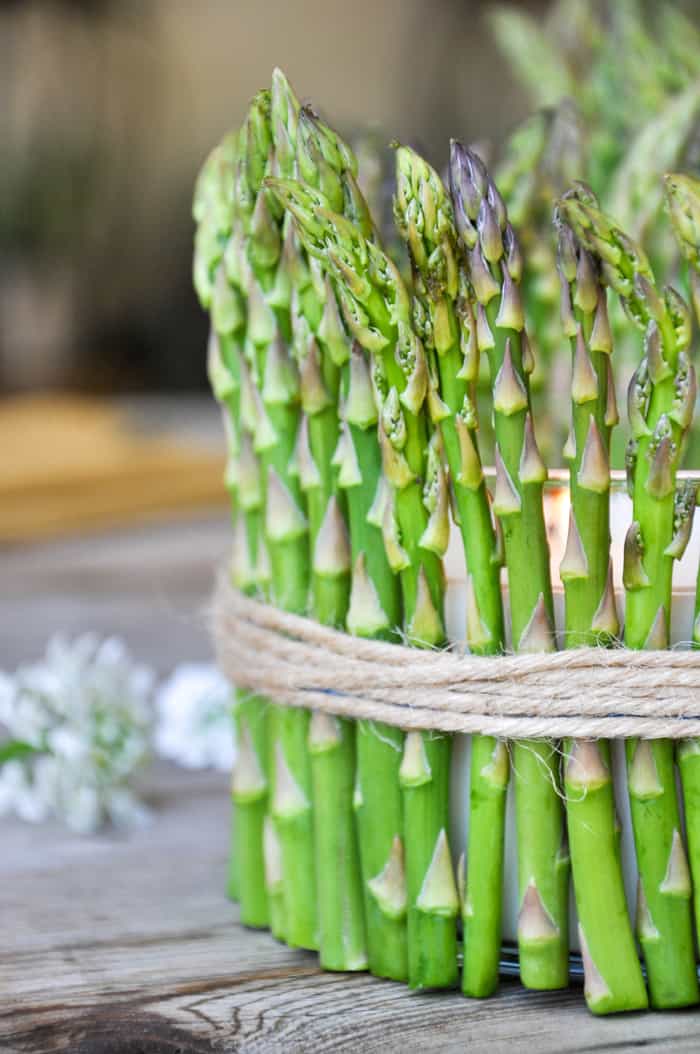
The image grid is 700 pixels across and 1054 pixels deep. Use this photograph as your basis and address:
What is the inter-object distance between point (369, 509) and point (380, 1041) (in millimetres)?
203

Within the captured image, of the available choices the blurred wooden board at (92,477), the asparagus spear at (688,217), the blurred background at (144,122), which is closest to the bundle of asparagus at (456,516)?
the asparagus spear at (688,217)

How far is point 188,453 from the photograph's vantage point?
2.31 meters

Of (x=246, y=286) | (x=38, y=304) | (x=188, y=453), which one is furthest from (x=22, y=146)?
(x=246, y=286)

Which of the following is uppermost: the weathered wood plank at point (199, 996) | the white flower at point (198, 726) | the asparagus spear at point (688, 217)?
the asparagus spear at point (688, 217)

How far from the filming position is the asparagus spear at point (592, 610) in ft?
1.55

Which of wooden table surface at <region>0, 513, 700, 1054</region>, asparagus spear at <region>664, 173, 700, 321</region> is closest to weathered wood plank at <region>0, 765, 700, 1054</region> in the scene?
wooden table surface at <region>0, 513, 700, 1054</region>

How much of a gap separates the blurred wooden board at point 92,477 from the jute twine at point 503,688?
139 centimetres

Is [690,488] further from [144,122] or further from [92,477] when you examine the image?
[144,122]

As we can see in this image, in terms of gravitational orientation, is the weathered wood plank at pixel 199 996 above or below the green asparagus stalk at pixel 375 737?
below

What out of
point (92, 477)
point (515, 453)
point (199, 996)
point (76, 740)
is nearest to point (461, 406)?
point (515, 453)

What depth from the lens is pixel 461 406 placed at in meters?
0.48

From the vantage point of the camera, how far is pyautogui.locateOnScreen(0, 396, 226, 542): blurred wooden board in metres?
1.93

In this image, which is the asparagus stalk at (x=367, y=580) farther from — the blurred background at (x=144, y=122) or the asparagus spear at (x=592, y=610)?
the blurred background at (x=144, y=122)

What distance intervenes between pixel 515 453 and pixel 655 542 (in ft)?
0.20
